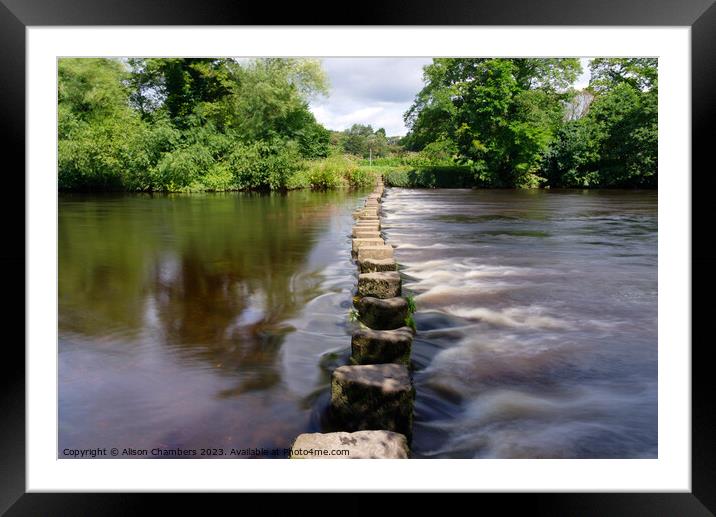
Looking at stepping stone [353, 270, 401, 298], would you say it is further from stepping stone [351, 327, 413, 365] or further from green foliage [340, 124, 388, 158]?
green foliage [340, 124, 388, 158]

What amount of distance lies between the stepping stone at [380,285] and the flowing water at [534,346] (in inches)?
20.1

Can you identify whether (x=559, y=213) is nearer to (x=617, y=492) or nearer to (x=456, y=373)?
(x=456, y=373)

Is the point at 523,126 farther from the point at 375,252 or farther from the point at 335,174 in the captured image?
the point at 375,252

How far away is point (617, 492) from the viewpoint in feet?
7.70

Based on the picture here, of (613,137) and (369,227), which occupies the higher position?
(613,137)

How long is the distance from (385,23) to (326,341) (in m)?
2.95

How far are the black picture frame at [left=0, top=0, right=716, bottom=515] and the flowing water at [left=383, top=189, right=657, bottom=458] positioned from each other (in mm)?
707

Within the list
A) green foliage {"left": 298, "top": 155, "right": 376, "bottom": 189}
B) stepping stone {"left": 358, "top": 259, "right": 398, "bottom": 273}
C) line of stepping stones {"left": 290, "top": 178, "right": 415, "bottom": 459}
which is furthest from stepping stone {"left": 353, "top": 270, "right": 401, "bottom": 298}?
green foliage {"left": 298, "top": 155, "right": 376, "bottom": 189}

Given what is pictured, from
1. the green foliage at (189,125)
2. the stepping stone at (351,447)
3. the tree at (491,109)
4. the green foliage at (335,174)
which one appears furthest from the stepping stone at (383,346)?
the green foliage at (335,174)

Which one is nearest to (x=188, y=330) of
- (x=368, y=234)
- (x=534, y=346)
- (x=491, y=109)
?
(x=534, y=346)

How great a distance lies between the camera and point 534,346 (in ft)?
Answer: 15.1

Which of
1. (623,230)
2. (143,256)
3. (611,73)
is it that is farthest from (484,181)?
(143,256)

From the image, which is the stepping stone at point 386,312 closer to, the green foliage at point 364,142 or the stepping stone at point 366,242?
the stepping stone at point 366,242

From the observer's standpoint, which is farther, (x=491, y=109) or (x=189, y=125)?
(x=491, y=109)
